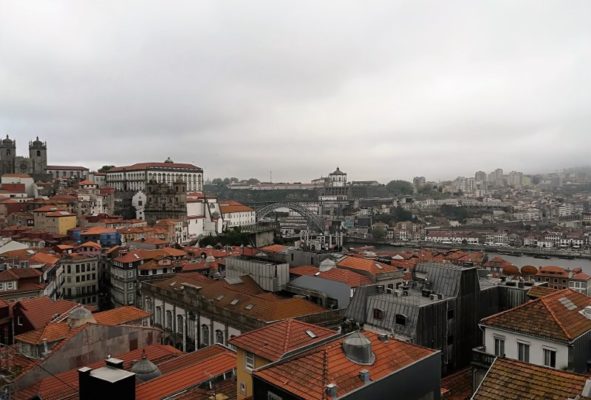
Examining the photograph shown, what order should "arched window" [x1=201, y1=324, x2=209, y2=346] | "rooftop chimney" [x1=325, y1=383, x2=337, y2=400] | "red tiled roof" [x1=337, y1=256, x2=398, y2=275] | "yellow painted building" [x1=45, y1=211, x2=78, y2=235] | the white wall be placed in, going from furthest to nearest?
1. "yellow painted building" [x1=45, y1=211, x2=78, y2=235]
2. "red tiled roof" [x1=337, y1=256, x2=398, y2=275]
3. "arched window" [x1=201, y1=324, x2=209, y2=346]
4. the white wall
5. "rooftop chimney" [x1=325, y1=383, x2=337, y2=400]

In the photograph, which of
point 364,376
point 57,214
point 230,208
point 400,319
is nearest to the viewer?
point 364,376

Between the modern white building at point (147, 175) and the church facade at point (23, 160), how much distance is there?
944 cm

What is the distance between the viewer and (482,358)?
8281 millimetres

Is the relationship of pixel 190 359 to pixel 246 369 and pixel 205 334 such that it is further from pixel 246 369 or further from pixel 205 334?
pixel 205 334

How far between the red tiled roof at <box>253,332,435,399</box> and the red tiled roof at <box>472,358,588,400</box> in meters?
1.47

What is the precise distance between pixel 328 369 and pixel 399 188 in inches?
6039

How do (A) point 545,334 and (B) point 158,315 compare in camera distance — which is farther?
(B) point 158,315

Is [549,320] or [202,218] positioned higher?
[549,320]

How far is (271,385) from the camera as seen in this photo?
630cm

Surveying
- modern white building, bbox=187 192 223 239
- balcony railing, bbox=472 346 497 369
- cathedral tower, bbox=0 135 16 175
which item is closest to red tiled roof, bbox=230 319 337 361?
balcony railing, bbox=472 346 497 369

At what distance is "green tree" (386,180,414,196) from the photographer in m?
152

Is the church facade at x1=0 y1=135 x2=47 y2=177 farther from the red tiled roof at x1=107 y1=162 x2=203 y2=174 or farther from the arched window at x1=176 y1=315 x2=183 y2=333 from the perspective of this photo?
the arched window at x1=176 y1=315 x2=183 y2=333

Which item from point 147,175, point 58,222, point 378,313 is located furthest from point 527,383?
point 147,175

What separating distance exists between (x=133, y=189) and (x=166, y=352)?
195 feet
